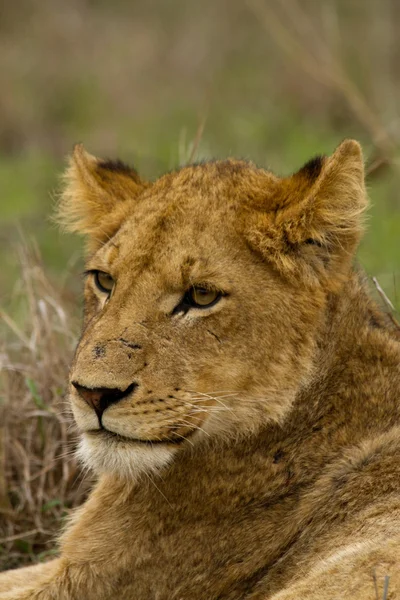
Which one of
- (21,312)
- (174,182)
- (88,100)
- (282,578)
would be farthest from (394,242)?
(88,100)

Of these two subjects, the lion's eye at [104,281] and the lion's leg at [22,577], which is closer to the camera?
the lion's eye at [104,281]

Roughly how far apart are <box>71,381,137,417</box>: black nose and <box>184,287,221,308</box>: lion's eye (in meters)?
0.43

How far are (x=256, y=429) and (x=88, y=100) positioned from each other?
13.5 metres

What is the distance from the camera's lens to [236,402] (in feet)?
13.9

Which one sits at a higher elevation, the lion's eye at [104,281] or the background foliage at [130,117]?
the background foliage at [130,117]

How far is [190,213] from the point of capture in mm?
4422

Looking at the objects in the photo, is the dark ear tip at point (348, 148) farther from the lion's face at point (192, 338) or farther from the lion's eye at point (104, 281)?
the lion's eye at point (104, 281)

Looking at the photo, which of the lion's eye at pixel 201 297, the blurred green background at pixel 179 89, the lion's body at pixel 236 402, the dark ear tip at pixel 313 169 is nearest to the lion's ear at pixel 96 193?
the lion's body at pixel 236 402

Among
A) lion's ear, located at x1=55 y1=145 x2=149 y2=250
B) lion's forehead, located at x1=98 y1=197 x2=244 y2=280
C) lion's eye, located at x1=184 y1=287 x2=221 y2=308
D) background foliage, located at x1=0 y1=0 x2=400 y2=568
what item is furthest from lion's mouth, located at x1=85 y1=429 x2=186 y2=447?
background foliage, located at x1=0 y1=0 x2=400 y2=568

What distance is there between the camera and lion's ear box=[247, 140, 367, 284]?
4223mm

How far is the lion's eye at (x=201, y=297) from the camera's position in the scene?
423 centimetres

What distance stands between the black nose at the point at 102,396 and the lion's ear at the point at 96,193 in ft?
3.32

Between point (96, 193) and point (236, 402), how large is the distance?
4.14ft

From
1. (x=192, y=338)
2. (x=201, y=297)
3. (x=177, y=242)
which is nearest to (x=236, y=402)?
(x=192, y=338)
